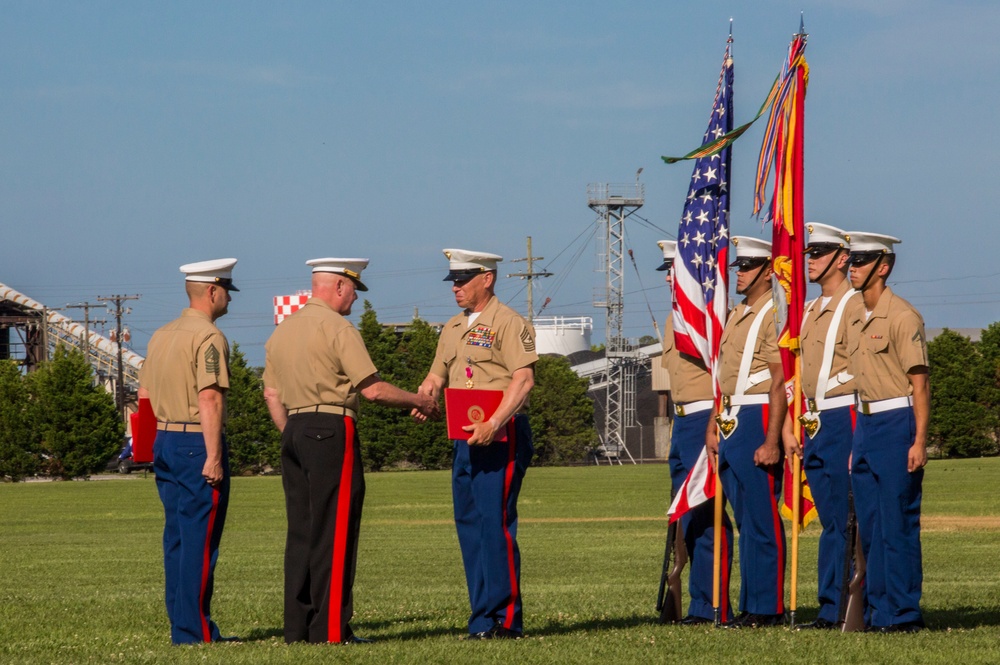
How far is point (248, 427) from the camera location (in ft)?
233

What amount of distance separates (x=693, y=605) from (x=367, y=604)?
3.12 meters

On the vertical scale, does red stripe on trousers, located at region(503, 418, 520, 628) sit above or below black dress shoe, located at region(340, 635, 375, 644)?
above

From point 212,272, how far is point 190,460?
4.09 feet

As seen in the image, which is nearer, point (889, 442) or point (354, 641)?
point (354, 641)

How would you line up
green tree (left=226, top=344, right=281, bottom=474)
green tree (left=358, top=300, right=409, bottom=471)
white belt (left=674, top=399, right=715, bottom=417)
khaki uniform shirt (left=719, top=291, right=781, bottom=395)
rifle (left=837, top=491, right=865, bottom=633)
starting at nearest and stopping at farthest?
rifle (left=837, top=491, right=865, bottom=633) < khaki uniform shirt (left=719, top=291, right=781, bottom=395) < white belt (left=674, top=399, right=715, bottom=417) < green tree (left=226, top=344, right=281, bottom=474) < green tree (left=358, top=300, right=409, bottom=471)

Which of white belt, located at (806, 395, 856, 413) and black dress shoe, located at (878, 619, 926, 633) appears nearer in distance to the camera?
black dress shoe, located at (878, 619, 926, 633)

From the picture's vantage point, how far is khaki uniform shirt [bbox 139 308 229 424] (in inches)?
375

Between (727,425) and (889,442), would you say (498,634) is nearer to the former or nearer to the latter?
(727,425)

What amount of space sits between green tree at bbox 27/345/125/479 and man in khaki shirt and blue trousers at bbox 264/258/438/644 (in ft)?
192

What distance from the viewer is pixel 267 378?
377 inches

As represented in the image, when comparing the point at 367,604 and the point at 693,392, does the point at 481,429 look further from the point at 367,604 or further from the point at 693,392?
the point at 367,604

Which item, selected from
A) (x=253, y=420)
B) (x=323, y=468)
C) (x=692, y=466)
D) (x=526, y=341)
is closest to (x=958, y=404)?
(x=253, y=420)

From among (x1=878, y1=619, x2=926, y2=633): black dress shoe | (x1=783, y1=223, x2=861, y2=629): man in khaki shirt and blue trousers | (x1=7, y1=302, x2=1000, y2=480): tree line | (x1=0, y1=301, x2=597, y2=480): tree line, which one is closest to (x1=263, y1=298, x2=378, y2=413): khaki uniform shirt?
(x1=783, y1=223, x2=861, y2=629): man in khaki shirt and blue trousers

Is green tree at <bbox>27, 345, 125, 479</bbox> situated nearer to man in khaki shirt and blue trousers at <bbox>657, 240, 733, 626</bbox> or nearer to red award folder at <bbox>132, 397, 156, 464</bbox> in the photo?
red award folder at <bbox>132, 397, 156, 464</bbox>
